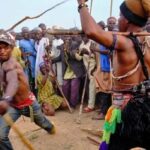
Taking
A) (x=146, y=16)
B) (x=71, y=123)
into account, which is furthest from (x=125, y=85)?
(x=71, y=123)

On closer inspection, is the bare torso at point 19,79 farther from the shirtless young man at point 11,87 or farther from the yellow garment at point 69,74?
→ the yellow garment at point 69,74

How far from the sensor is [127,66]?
3.74 meters

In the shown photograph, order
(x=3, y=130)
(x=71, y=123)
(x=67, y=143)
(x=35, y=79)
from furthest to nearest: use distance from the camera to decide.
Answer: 1. (x=35, y=79)
2. (x=71, y=123)
3. (x=67, y=143)
4. (x=3, y=130)

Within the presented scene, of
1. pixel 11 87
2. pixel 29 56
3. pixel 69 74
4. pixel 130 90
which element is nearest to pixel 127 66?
pixel 130 90

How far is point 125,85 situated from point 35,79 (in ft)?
20.1

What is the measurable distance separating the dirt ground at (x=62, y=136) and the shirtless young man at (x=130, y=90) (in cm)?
264

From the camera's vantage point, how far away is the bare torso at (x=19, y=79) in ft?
16.5

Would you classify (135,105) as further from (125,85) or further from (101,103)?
(101,103)

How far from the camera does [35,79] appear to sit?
9.84 metres

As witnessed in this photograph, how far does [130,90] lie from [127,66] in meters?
0.25

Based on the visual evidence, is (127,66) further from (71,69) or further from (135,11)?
(71,69)

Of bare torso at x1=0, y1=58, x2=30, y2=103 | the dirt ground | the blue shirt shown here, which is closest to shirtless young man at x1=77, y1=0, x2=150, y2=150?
bare torso at x1=0, y1=58, x2=30, y2=103

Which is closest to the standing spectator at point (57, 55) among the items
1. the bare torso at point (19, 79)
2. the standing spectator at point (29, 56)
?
the standing spectator at point (29, 56)

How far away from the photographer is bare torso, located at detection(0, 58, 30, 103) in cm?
504
